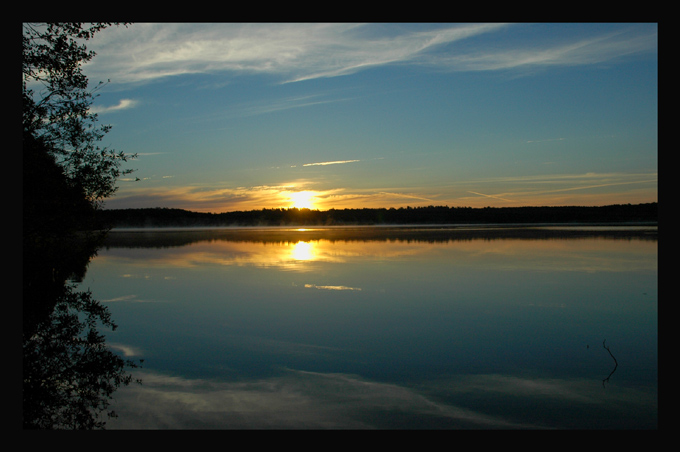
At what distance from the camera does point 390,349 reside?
28.3 feet

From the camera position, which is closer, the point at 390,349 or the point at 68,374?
the point at 68,374

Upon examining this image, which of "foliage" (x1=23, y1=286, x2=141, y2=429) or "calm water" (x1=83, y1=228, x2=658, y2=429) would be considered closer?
"calm water" (x1=83, y1=228, x2=658, y2=429)

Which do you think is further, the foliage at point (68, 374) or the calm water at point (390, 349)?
the foliage at point (68, 374)

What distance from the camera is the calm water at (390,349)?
6.24 m

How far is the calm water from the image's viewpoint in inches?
246

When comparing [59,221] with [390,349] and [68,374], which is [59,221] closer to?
[68,374]

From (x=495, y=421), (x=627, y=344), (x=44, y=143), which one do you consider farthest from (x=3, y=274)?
(x=627, y=344)

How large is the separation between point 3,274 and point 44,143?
3653 mm

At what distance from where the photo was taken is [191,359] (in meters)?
Result: 8.36

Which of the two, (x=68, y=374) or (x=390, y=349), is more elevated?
→ (x=390, y=349)

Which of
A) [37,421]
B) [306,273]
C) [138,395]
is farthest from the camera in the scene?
[306,273]

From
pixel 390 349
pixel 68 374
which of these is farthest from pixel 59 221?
pixel 390 349

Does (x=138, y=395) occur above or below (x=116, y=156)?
below

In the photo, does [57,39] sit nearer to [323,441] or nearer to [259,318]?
[259,318]
